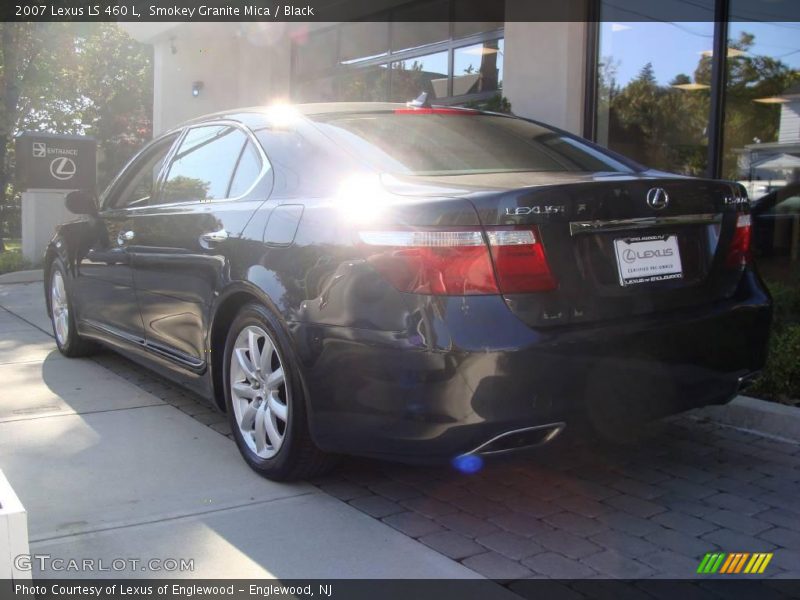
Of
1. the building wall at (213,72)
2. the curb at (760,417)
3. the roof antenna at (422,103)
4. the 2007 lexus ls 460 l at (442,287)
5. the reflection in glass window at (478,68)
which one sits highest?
the building wall at (213,72)

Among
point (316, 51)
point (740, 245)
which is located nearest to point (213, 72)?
point (316, 51)

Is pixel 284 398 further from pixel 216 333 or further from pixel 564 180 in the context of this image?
pixel 564 180

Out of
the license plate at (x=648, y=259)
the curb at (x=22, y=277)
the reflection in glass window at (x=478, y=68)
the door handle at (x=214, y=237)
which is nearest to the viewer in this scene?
the license plate at (x=648, y=259)

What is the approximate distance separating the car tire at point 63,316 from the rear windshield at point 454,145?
9.79 ft

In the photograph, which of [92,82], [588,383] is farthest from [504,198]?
[92,82]

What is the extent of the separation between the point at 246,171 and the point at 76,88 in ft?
102

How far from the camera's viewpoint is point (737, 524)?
325 cm

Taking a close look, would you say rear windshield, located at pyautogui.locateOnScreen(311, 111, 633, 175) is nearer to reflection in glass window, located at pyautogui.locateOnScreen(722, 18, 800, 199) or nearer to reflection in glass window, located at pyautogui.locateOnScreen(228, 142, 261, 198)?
reflection in glass window, located at pyautogui.locateOnScreen(228, 142, 261, 198)

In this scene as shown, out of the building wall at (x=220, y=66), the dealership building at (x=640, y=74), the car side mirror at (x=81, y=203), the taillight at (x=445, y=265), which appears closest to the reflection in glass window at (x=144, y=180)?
the car side mirror at (x=81, y=203)

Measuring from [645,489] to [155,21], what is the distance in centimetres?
1272

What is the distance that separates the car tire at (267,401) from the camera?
11.2 feet

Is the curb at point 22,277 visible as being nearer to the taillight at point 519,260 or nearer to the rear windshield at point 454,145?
the rear windshield at point 454,145

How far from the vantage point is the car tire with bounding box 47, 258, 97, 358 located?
235 inches

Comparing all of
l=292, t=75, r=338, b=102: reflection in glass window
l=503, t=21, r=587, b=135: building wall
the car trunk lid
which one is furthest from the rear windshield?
l=292, t=75, r=338, b=102: reflection in glass window
